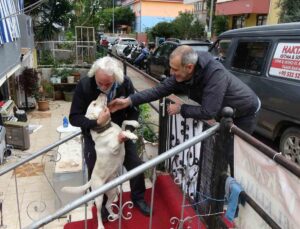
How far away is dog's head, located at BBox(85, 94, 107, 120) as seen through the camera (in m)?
2.68

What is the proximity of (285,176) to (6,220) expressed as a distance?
4.35m

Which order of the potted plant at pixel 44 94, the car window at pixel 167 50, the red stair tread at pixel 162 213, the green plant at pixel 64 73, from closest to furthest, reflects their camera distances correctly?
1. the red stair tread at pixel 162 213
2. the potted plant at pixel 44 94
3. the car window at pixel 167 50
4. the green plant at pixel 64 73

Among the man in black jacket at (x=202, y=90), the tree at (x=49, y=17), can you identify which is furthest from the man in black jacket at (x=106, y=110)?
the tree at (x=49, y=17)

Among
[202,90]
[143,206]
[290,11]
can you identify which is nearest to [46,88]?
[143,206]

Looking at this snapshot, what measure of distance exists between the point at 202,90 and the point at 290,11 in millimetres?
15753

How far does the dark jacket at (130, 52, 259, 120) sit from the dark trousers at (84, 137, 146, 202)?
459 millimetres

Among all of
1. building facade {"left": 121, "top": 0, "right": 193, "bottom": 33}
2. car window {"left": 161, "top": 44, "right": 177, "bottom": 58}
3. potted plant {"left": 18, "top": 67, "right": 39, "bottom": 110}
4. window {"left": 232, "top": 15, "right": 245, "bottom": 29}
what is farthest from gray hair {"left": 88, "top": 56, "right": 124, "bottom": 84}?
building facade {"left": 121, "top": 0, "right": 193, "bottom": 33}

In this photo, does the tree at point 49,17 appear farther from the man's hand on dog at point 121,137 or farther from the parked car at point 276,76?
the man's hand on dog at point 121,137

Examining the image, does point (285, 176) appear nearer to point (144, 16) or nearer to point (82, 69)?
point (82, 69)

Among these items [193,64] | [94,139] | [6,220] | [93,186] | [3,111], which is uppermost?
[193,64]

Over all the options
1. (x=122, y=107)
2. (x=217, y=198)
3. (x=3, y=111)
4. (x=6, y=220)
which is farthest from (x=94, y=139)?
(x=3, y=111)

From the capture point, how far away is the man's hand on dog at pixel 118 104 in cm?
273

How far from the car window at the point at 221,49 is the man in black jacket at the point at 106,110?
4.45 meters

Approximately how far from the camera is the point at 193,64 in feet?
8.06
